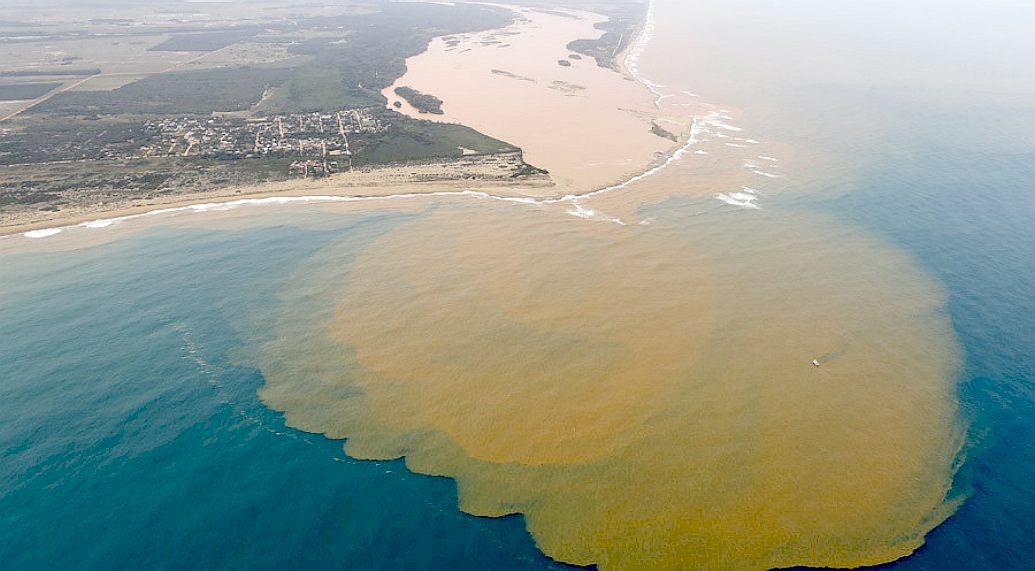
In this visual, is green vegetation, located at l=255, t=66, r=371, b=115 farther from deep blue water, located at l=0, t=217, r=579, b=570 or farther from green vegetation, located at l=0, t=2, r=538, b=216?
deep blue water, located at l=0, t=217, r=579, b=570

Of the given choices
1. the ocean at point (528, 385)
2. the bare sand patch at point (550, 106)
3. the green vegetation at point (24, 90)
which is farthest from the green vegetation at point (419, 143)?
the green vegetation at point (24, 90)

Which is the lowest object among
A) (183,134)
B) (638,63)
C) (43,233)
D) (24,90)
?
(638,63)

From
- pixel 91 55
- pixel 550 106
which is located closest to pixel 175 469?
pixel 550 106

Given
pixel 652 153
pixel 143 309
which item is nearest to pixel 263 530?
pixel 143 309

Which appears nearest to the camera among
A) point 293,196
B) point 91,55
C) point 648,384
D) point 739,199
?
point 648,384

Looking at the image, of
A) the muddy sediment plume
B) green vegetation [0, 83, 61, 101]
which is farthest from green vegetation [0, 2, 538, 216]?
the muddy sediment plume

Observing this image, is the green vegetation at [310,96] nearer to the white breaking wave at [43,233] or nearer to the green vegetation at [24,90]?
the green vegetation at [24,90]

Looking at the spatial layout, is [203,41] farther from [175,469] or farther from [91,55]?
[175,469]
